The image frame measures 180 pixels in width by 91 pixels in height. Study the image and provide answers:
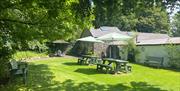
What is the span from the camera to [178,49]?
27.2 meters

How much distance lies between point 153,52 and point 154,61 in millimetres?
1385

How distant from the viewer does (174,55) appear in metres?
27.0

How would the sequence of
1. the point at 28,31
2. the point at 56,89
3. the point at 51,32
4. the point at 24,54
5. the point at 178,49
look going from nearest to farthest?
1. the point at 56,89
2. the point at 28,31
3. the point at 51,32
4. the point at 178,49
5. the point at 24,54

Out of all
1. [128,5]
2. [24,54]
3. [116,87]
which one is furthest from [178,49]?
[24,54]

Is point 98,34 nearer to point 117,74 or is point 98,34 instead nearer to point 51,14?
point 117,74

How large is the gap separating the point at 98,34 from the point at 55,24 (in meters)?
26.9

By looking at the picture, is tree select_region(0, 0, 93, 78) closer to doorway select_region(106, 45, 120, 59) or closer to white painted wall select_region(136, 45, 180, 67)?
white painted wall select_region(136, 45, 180, 67)

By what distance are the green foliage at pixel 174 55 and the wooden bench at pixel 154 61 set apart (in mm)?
1409

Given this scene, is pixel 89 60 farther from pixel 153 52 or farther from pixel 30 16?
pixel 30 16

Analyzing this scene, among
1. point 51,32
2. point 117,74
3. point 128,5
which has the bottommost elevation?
point 117,74

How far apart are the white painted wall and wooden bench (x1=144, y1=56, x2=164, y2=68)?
38 cm

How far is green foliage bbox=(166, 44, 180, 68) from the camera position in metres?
26.6

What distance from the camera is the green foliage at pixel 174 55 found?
2664 cm

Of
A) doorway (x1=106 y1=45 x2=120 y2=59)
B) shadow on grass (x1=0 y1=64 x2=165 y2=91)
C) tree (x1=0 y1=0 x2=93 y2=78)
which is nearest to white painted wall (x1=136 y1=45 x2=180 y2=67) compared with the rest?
doorway (x1=106 y1=45 x2=120 y2=59)
